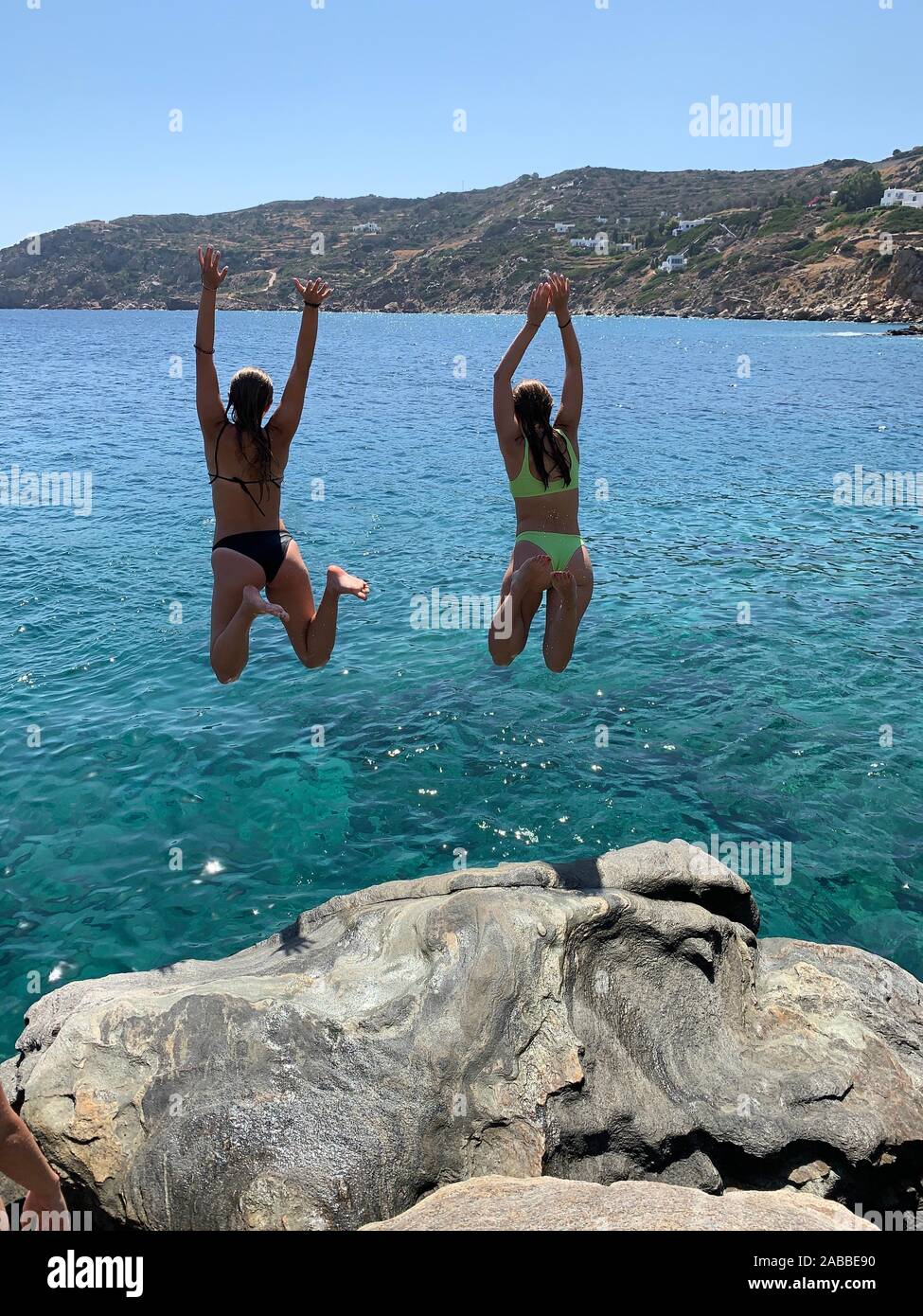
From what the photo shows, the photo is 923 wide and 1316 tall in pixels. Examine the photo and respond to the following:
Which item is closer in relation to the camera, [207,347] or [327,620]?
[207,347]

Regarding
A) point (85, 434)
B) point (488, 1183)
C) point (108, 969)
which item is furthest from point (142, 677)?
point (85, 434)

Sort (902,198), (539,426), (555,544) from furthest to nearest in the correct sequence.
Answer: (902,198) < (555,544) < (539,426)

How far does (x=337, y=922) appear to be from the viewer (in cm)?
766

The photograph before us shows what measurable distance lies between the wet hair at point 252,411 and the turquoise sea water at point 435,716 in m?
5.20

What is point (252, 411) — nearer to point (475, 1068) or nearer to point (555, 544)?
point (555, 544)

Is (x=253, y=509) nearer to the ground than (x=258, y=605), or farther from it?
farther from it

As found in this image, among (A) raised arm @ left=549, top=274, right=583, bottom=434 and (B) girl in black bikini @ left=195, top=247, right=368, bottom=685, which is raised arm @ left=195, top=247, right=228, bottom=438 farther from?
(A) raised arm @ left=549, top=274, right=583, bottom=434

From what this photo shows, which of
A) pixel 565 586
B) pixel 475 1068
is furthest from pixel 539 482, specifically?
pixel 475 1068

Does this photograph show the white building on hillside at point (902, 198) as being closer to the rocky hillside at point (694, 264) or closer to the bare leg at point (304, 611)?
the rocky hillside at point (694, 264)

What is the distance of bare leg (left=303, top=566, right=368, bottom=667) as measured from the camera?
7.63m

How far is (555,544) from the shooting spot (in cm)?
842

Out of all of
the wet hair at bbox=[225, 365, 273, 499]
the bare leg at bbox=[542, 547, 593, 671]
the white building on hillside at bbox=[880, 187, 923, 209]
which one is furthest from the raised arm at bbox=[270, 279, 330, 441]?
the white building on hillside at bbox=[880, 187, 923, 209]

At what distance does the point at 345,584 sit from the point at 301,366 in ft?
5.80
